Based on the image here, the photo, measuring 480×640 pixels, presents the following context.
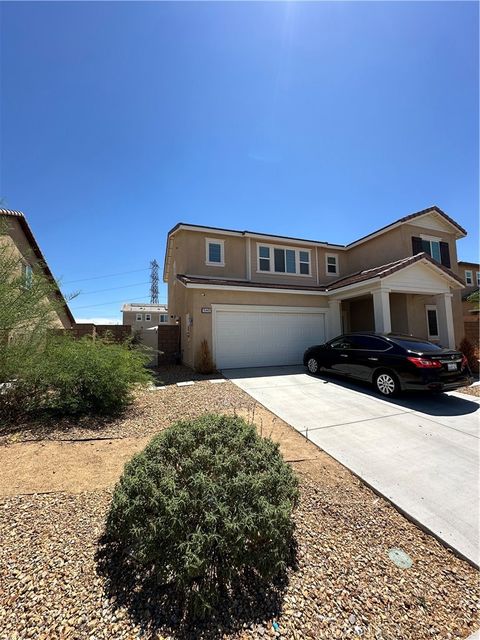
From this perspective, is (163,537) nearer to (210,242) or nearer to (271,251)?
(210,242)

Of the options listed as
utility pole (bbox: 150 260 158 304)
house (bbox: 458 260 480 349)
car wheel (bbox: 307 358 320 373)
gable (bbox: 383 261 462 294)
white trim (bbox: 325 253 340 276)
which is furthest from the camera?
utility pole (bbox: 150 260 158 304)

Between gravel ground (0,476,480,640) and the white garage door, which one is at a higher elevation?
the white garage door

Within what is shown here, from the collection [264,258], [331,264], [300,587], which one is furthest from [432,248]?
[300,587]

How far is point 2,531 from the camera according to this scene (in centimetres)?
245

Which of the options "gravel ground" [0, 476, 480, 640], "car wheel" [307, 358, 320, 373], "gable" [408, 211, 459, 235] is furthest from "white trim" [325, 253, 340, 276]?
"gravel ground" [0, 476, 480, 640]

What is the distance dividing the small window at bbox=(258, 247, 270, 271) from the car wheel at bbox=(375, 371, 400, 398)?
27.7ft

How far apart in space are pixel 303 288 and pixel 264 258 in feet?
9.93

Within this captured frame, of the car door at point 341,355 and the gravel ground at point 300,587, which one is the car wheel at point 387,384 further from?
the gravel ground at point 300,587

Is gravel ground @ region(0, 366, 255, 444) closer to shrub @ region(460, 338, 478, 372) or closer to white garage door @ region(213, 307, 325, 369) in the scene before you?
white garage door @ region(213, 307, 325, 369)

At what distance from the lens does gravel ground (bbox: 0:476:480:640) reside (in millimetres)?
1712

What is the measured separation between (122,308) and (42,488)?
38.3 metres

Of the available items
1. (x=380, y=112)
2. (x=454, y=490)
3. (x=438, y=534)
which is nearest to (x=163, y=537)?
(x=438, y=534)

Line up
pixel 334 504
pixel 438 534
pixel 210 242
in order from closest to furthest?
pixel 438 534, pixel 334 504, pixel 210 242

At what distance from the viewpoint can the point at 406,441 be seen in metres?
4.65
